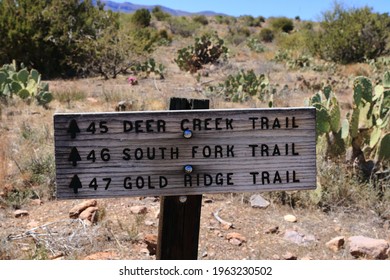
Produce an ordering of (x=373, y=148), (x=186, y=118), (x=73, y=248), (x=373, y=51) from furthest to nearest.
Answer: (x=373, y=51), (x=373, y=148), (x=73, y=248), (x=186, y=118)

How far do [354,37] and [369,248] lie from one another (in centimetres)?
1492

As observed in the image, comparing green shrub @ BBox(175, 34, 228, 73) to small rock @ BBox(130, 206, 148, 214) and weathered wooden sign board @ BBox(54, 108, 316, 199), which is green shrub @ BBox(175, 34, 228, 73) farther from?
weathered wooden sign board @ BBox(54, 108, 316, 199)

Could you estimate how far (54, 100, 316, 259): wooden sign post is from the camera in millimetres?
2320

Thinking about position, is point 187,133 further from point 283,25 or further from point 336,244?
point 283,25

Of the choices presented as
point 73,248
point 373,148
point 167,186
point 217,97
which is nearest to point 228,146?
point 167,186

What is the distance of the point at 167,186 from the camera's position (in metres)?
2.38

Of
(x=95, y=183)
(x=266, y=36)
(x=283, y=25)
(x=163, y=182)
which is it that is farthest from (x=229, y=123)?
(x=283, y=25)

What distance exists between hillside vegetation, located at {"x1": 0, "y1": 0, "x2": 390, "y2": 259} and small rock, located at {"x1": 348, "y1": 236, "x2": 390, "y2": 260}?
0.42 ft

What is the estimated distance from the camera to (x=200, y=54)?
15672 millimetres

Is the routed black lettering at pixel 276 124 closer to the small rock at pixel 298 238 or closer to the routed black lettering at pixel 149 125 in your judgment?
the routed black lettering at pixel 149 125

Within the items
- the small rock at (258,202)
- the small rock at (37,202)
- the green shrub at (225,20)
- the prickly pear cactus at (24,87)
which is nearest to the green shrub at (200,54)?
the prickly pear cactus at (24,87)

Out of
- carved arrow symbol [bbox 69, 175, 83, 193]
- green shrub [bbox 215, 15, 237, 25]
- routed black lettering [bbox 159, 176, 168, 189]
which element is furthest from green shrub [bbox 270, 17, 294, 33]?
carved arrow symbol [bbox 69, 175, 83, 193]
